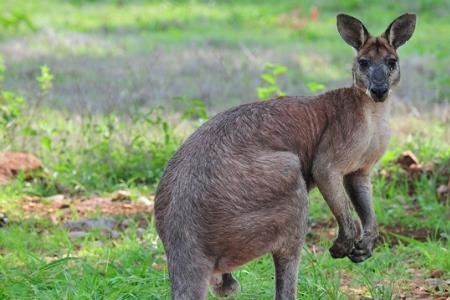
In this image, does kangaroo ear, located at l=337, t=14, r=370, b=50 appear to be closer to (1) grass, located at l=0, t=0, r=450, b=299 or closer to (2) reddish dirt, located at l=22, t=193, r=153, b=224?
(1) grass, located at l=0, t=0, r=450, b=299

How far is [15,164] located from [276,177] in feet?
11.7

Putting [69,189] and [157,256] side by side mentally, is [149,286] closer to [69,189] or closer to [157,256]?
[157,256]

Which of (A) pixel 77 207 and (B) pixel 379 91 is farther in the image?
(A) pixel 77 207

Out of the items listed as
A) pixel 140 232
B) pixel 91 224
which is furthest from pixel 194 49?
pixel 140 232

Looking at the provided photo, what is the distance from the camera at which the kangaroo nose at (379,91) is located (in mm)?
4707

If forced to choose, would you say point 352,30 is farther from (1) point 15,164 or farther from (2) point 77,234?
(1) point 15,164

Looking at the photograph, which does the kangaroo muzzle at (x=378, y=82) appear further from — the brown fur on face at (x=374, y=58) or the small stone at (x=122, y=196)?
the small stone at (x=122, y=196)

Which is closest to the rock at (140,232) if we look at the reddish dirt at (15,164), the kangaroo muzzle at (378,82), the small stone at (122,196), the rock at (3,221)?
the small stone at (122,196)

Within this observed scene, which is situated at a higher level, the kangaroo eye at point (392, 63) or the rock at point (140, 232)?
the kangaroo eye at point (392, 63)

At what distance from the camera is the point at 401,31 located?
16.6ft

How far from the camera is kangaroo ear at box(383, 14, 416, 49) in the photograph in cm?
501

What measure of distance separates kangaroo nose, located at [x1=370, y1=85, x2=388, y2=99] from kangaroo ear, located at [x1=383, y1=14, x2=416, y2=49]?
0.40 meters

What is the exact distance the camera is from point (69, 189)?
283 inches

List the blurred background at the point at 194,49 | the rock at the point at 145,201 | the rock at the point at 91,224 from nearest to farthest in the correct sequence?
the rock at the point at 91,224 < the rock at the point at 145,201 < the blurred background at the point at 194,49
